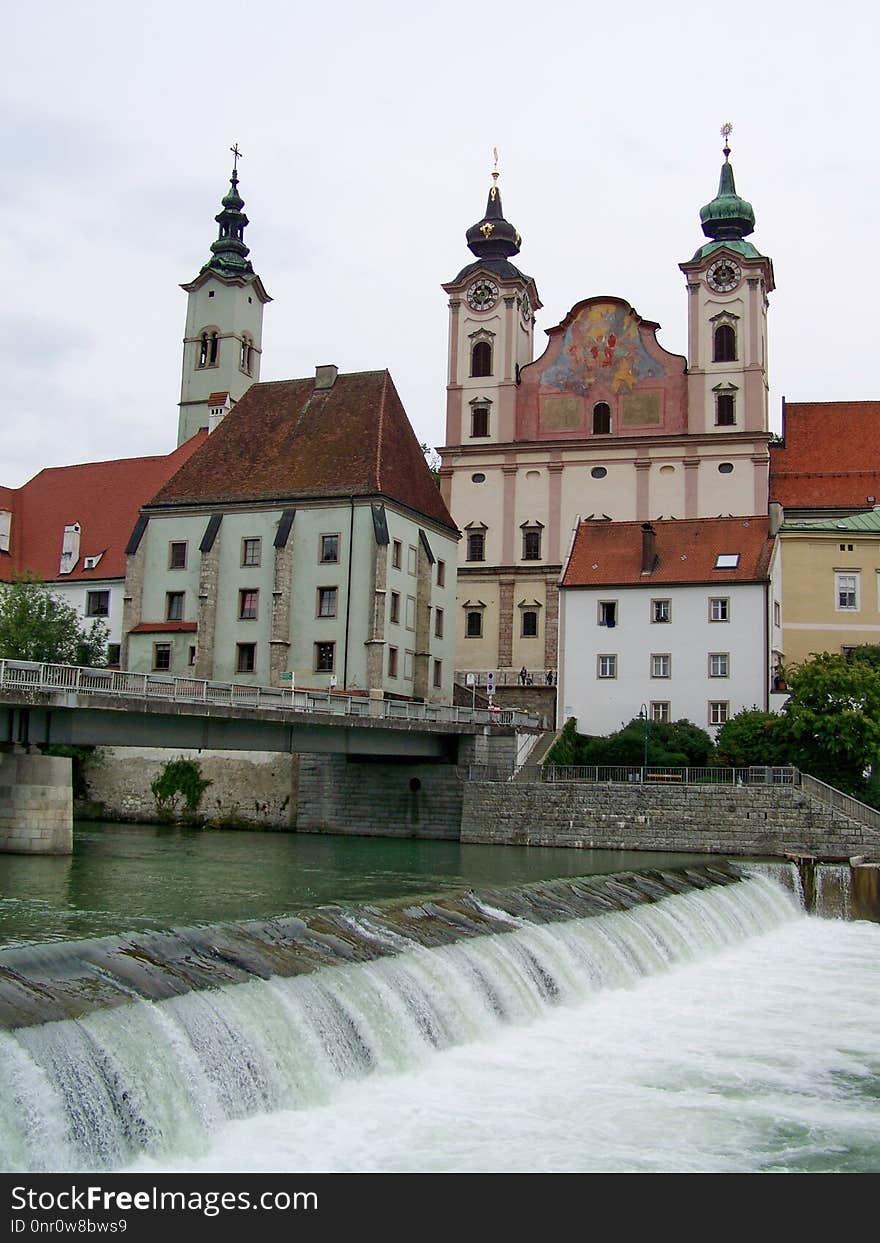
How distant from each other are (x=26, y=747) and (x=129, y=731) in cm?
296

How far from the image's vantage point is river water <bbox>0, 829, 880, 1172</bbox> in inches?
553

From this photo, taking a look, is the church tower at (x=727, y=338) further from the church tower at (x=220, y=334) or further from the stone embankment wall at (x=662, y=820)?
the church tower at (x=220, y=334)

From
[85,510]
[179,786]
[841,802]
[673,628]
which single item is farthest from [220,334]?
[841,802]

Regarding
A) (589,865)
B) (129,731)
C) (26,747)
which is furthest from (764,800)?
(26,747)

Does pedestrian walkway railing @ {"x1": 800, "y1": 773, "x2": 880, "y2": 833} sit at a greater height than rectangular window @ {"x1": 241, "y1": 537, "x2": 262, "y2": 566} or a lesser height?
lesser

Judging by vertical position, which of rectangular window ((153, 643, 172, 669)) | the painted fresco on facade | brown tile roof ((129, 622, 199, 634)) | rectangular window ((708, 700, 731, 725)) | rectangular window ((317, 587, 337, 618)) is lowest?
rectangular window ((708, 700, 731, 725))

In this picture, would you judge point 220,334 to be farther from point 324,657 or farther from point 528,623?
point 324,657

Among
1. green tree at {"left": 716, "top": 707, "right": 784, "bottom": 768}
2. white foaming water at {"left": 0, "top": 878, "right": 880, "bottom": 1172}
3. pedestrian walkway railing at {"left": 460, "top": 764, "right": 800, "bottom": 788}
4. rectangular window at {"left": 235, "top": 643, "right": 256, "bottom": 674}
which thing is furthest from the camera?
rectangular window at {"left": 235, "top": 643, "right": 256, "bottom": 674}

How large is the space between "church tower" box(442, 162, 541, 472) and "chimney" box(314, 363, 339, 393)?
37.5 feet

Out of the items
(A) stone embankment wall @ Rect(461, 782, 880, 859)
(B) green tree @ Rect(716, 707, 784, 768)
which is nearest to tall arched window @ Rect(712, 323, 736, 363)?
(B) green tree @ Rect(716, 707, 784, 768)

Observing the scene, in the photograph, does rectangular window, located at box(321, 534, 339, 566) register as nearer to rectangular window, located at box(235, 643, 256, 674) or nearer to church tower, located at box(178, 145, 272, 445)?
rectangular window, located at box(235, 643, 256, 674)

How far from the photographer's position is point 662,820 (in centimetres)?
4722
